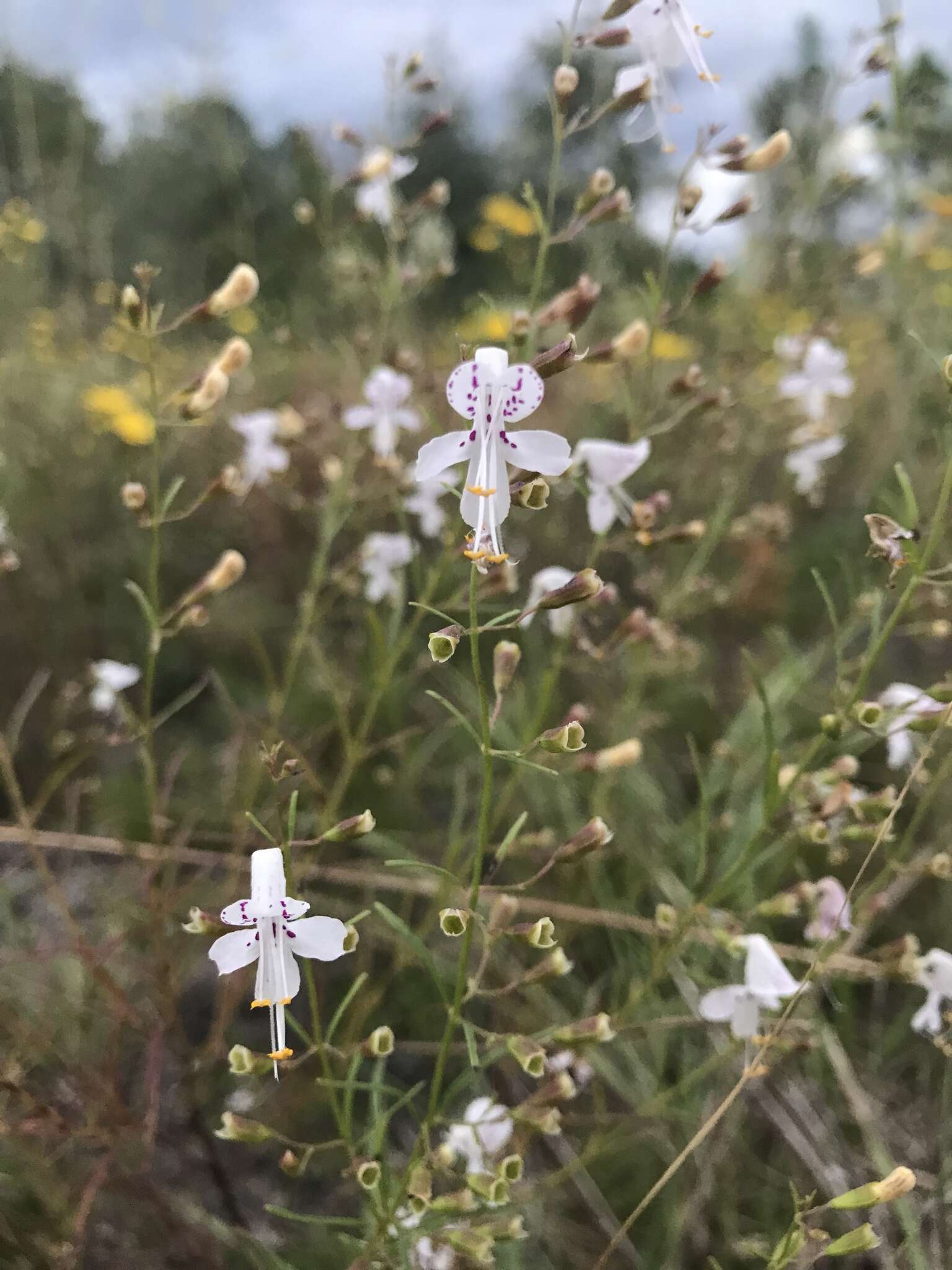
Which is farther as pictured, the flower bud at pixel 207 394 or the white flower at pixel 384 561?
the white flower at pixel 384 561

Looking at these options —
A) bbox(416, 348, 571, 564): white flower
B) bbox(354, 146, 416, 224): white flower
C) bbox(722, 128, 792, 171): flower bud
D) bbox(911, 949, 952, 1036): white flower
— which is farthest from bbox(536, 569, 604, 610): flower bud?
bbox(354, 146, 416, 224): white flower

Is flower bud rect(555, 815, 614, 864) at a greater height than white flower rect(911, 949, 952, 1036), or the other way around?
flower bud rect(555, 815, 614, 864)

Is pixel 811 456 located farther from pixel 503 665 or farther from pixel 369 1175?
pixel 369 1175

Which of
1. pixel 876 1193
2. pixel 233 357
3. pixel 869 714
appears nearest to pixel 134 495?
pixel 233 357

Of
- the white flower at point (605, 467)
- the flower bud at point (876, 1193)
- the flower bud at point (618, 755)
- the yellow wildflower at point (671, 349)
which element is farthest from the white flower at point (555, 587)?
the yellow wildflower at point (671, 349)

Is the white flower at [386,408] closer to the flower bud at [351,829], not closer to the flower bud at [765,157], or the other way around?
the flower bud at [765,157]

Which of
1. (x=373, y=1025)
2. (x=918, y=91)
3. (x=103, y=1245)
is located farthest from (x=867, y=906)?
(x=918, y=91)

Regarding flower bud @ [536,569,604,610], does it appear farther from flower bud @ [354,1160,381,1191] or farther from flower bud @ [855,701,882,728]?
flower bud @ [354,1160,381,1191]
